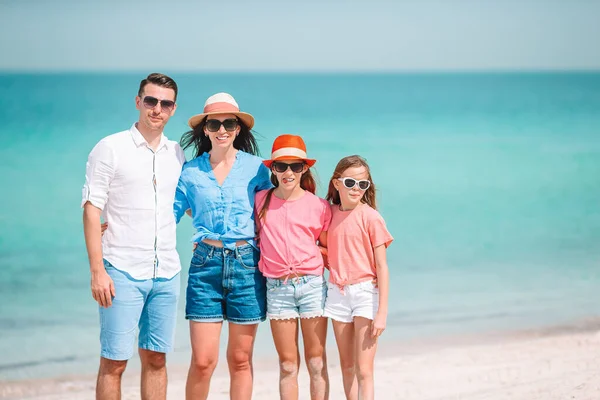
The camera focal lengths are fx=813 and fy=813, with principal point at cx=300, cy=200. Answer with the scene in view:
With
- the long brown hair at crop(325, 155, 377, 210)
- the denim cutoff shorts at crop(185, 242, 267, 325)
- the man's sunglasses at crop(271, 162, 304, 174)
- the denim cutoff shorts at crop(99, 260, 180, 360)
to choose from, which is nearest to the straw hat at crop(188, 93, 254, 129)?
the man's sunglasses at crop(271, 162, 304, 174)

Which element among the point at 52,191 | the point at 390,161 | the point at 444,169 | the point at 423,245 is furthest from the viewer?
the point at 390,161

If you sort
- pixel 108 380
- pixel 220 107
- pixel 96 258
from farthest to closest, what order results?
pixel 220 107 < pixel 108 380 < pixel 96 258

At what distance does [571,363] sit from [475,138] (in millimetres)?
24709

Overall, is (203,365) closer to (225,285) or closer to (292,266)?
(225,285)

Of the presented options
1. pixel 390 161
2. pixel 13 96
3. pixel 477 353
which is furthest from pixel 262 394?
pixel 13 96

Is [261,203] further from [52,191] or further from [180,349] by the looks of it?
[52,191]

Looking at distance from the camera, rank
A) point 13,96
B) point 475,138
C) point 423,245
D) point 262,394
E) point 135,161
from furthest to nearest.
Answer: point 13,96, point 475,138, point 423,245, point 262,394, point 135,161

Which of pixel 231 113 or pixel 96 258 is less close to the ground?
pixel 231 113

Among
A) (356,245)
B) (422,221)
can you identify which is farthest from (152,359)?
(422,221)

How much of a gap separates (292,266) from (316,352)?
49cm

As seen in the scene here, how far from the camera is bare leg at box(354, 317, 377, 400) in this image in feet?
14.3

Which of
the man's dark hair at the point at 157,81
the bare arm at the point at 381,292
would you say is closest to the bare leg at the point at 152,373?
the bare arm at the point at 381,292

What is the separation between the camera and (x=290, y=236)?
4.34 meters

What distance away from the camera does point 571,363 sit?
6.33 m
